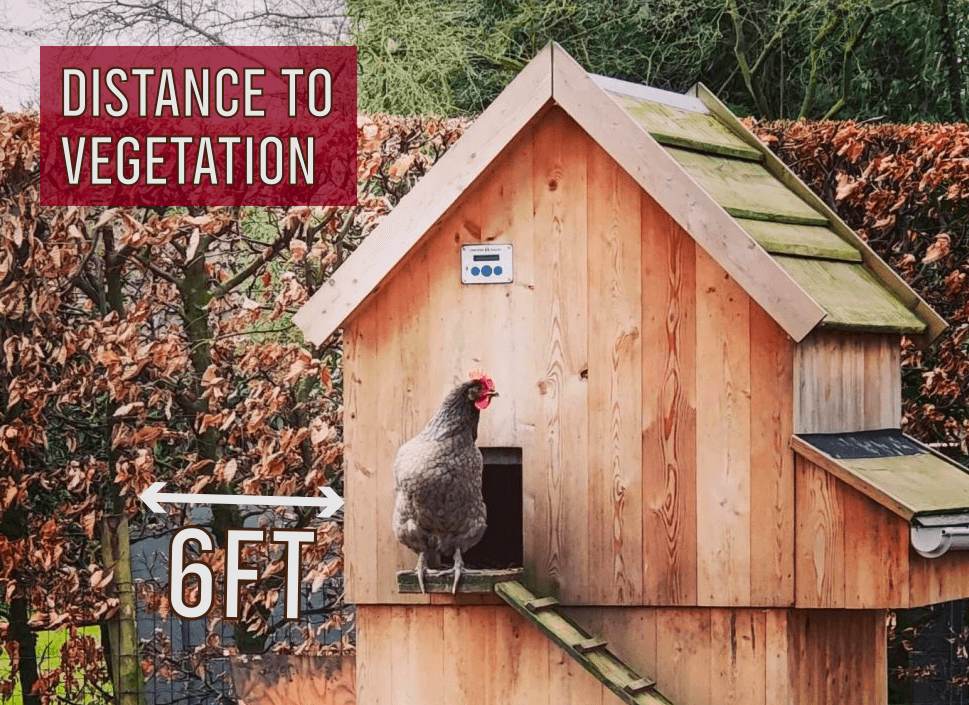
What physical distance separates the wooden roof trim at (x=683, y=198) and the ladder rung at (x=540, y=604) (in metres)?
1.23

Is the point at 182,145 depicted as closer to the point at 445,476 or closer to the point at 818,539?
→ the point at 445,476

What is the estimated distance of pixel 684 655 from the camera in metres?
5.43

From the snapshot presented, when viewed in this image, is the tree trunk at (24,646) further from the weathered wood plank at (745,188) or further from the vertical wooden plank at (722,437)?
the weathered wood plank at (745,188)

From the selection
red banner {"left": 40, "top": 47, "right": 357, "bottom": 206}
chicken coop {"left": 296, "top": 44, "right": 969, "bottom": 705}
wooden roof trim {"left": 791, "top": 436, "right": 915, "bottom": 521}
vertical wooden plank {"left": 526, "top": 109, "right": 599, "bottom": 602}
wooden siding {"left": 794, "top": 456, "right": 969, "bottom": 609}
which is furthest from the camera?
red banner {"left": 40, "top": 47, "right": 357, "bottom": 206}

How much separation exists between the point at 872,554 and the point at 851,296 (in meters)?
1.01

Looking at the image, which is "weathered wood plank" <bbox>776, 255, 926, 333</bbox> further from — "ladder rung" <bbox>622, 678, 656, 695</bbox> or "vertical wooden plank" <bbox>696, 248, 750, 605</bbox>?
"ladder rung" <bbox>622, 678, 656, 695</bbox>

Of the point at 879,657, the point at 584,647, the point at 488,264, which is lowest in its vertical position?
the point at 879,657

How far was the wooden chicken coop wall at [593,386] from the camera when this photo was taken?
5.33 metres

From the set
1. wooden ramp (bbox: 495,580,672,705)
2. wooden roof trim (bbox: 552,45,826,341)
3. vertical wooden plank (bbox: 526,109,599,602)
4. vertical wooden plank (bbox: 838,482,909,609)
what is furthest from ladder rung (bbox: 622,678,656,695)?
wooden roof trim (bbox: 552,45,826,341)

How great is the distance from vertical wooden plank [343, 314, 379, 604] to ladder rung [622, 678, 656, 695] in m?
1.04

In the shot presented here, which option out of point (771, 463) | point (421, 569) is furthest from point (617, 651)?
point (771, 463)

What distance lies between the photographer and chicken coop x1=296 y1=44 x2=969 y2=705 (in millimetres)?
5246

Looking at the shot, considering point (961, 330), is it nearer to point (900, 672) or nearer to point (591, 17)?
point (900, 672)

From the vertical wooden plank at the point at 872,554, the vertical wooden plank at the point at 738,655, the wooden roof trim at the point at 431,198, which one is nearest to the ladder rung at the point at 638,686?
the vertical wooden plank at the point at 738,655
